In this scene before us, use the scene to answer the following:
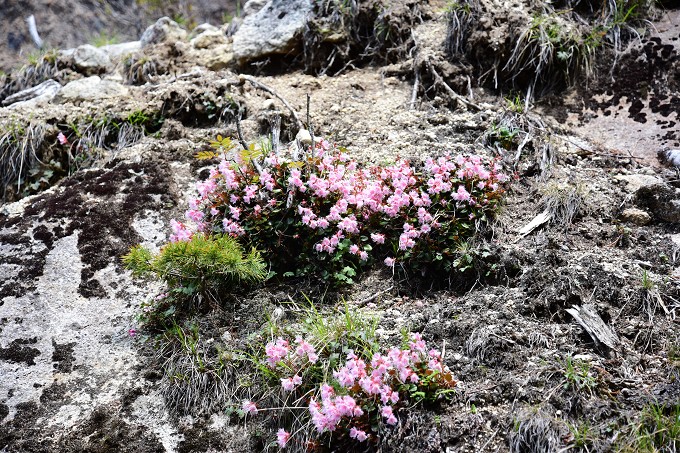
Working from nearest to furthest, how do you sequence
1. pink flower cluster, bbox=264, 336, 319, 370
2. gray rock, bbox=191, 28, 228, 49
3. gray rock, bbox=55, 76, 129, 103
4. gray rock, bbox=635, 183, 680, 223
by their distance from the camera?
pink flower cluster, bbox=264, 336, 319, 370 < gray rock, bbox=635, 183, 680, 223 < gray rock, bbox=55, 76, 129, 103 < gray rock, bbox=191, 28, 228, 49

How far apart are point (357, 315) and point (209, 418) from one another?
1.11 meters

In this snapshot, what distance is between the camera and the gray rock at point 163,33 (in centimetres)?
738

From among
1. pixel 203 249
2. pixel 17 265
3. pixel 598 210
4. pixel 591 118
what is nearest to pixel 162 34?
pixel 17 265

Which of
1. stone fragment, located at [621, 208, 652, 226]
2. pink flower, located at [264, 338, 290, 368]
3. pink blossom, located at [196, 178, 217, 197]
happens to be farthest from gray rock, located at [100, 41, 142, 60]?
stone fragment, located at [621, 208, 652, 226]

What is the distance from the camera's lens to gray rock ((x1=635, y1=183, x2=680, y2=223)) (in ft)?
13.9

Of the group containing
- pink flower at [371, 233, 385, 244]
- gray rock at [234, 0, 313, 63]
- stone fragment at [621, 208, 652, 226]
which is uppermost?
gray rock at [234, 0, 313, 63]

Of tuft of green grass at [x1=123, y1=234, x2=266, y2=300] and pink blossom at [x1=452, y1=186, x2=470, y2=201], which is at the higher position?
pink blossom at [x1=452, y1=186, x2=470, y2=201]

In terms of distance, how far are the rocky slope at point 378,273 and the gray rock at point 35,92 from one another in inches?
1.2

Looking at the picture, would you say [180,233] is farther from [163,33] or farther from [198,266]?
[163,33]

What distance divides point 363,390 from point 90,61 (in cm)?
592

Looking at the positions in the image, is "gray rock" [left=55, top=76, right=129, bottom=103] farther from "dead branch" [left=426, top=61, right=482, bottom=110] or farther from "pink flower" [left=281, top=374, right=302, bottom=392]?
"pink flower" [left=281, top=374, right=302, bottom=392]

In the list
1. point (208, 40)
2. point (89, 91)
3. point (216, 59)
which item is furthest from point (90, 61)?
point (216, 59)

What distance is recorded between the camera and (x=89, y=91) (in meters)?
6.49

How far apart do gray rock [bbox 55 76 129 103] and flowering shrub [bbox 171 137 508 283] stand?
2590 mm
